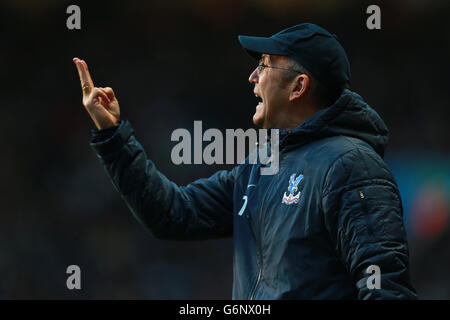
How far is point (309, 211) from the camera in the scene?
5.56 ft

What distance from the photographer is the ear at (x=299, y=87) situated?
1948 millimetres

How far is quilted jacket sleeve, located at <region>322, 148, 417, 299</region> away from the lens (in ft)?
4.97

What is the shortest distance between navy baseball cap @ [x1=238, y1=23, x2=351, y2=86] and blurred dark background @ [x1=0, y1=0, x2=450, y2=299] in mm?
3476

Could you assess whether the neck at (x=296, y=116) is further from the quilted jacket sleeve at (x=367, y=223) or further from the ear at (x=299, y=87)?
the quilted jacket sleeve at (x=367, y=223)

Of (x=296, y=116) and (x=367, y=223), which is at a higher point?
(x=296, y=116)

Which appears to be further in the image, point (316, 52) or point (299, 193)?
point (316, 52)

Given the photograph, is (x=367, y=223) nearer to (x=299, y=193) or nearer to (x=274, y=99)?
(x=299, y=193)

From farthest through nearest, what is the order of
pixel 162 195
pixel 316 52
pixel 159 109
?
pixel 159 109
pixel 162 195
pixel 316 52

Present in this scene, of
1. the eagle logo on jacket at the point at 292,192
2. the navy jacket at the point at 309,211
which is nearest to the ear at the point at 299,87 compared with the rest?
the navy jacket at the point at 309,211

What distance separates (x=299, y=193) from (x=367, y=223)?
24cm

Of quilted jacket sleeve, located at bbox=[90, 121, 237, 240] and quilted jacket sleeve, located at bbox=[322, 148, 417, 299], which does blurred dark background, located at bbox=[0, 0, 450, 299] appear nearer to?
quilted jacket sleeve, located at bbox=[90, 121, 237, 240]

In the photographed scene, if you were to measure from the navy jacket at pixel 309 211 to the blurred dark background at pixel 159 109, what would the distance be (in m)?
3.21

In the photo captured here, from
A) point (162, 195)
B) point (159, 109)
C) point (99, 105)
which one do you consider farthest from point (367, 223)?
point (159, 109)
